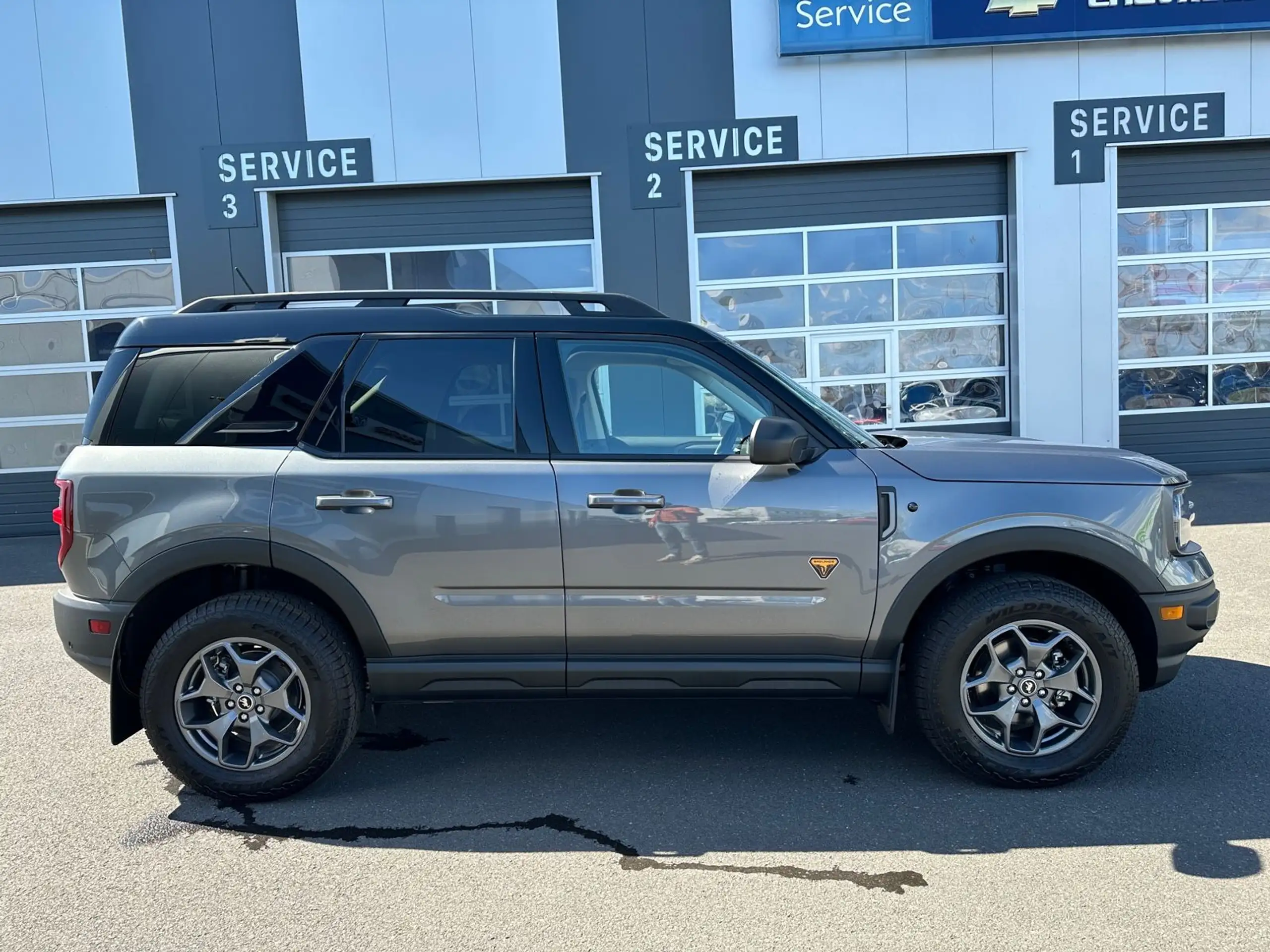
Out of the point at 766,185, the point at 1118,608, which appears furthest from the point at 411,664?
the point at 766,185

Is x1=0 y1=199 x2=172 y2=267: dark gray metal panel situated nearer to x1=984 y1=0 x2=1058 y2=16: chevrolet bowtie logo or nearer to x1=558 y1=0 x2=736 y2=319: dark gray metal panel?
x1=558 y1=0 x2=736 y2=319: dark gray metal panel

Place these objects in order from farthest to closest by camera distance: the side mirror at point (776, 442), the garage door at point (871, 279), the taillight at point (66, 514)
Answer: the garage door at point (871, 279) < the taillight at point (66, 514) < the side mirror at point (776, 442)

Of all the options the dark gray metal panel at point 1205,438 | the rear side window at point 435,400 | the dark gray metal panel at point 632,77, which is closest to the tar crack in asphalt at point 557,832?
the rear side window at point 435,400

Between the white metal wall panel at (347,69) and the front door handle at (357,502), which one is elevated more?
the white metal wall panel at (347,69)

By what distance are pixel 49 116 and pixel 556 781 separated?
35.1ft

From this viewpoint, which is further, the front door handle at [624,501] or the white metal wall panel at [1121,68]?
the white metal wall panel at [1121,68]

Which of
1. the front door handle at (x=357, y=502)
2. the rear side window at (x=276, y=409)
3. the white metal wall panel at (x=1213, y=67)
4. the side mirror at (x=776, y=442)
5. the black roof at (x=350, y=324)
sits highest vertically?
the white metal wall panel at (x=1213, y=67)

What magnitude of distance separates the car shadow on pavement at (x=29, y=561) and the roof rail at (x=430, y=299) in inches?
216

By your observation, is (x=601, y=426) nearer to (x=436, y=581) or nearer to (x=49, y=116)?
(x=436, y=581)

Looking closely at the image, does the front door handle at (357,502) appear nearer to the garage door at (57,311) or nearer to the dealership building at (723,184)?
the dealership building at (723,184)

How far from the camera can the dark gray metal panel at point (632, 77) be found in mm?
11062

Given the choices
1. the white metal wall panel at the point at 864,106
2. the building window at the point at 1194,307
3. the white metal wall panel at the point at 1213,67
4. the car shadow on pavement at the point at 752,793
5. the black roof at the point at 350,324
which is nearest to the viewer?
the car shadow on pavement at the point at 752,793

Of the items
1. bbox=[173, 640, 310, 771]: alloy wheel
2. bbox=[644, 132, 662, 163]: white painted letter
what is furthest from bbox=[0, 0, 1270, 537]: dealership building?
bbox=[173, 640, 310, 771]: alloy wheel

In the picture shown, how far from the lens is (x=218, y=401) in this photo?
3.99m
